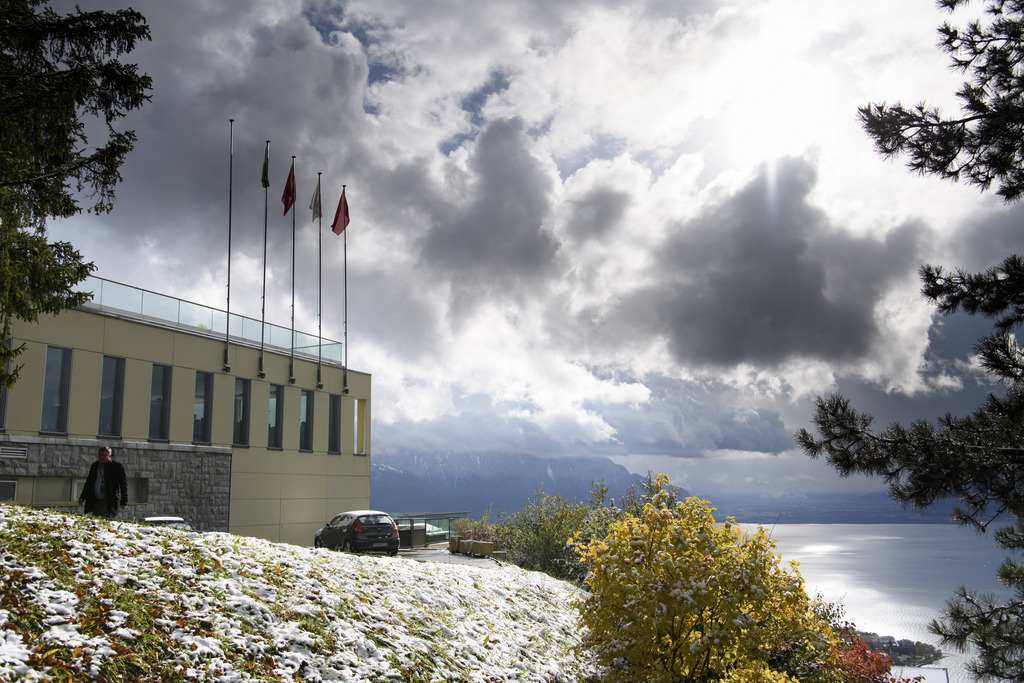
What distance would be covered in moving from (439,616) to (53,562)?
189 inches

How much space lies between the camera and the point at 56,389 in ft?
61.6

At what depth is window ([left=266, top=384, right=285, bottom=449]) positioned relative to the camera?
2609cm

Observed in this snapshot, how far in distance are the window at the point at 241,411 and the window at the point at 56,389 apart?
20.0 feet

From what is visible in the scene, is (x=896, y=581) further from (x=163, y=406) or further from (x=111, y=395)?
(x=111, y=395)

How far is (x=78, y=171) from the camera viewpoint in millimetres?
11234

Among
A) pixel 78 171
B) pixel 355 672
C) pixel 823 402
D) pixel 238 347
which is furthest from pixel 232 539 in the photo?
pixel 238 347

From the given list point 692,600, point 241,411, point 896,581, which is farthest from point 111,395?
point 896,581

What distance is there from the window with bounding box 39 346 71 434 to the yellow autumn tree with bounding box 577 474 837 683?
1682 centimetres

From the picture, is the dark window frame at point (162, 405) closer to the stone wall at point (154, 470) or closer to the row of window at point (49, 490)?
the stone wall at point (154, 470)

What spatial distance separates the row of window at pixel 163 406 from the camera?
61.5 feet

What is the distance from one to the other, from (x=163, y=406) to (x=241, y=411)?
131 inches

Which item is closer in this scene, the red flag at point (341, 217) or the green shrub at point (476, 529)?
the green shrub at point (476, 529)

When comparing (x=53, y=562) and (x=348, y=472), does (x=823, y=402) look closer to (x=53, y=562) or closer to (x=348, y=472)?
(x=53, y=562)

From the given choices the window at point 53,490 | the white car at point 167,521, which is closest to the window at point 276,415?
the window at point 53,490
